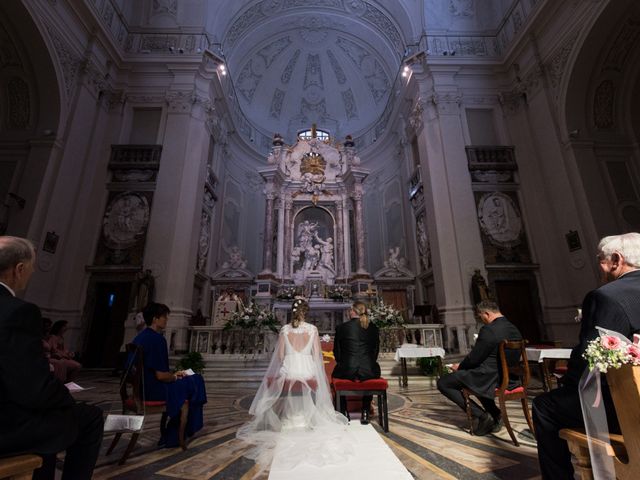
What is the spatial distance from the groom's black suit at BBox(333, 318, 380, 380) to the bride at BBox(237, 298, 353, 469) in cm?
24

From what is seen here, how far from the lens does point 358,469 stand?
2270 mm

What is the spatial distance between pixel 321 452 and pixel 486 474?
1163 millimetres

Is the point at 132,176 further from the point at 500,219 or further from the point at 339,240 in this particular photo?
the point at 500,219

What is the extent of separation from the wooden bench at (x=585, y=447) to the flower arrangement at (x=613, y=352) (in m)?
0.39

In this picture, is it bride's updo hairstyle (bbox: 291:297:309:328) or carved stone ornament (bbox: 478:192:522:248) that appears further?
carved stone ornament (bbox: 478:192:522:248)

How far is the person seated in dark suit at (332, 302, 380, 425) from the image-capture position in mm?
3404

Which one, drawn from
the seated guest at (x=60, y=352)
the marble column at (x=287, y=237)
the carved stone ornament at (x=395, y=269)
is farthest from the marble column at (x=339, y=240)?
the seated guest at (x=60, y=352)

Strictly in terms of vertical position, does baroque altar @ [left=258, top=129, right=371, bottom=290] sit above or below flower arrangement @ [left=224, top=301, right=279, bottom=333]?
above

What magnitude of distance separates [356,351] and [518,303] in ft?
23.8

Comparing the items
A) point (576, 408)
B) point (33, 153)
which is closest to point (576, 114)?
point (576, 408)

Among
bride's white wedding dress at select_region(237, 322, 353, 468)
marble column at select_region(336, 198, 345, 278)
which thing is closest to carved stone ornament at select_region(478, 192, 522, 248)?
marble column at select_region(336, 198, 345, 278)

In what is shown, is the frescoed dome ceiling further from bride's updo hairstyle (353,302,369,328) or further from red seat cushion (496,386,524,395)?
red seat cushion (496,386,524,395)

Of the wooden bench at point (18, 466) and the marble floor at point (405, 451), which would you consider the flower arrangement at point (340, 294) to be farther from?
the wooden bench at point (18, 466)

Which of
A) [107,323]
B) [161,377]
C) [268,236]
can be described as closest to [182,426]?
[161,377]
